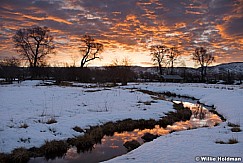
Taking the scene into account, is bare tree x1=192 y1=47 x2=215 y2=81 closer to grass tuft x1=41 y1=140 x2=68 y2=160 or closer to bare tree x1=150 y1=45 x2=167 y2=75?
bare tree x1=150 y1=45 x2=167 y2=75

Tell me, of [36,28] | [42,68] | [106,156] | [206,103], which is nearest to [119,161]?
[106,156]

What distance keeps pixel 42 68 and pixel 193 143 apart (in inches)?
1861

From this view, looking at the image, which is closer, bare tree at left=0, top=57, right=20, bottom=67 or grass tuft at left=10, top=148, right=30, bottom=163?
grass tuft at left=10, top=148, right=30, bottom=163

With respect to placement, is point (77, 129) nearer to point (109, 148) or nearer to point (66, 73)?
point (109, 148)

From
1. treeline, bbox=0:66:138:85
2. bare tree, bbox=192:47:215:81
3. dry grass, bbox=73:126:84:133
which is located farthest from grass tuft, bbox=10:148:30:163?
bare tree, bbox=192:47:215:81

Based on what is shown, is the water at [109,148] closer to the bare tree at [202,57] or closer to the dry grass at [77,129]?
the dry grass at [77,129]

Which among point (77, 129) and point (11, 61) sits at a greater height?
point (11, 61)

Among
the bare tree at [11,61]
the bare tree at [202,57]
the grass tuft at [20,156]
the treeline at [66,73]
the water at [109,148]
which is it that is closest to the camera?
the grass tuft at [20,156]

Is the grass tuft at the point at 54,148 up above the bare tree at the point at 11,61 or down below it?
below

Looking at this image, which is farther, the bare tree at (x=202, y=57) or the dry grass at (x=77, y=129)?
the bare tree at (x=202, y=57)

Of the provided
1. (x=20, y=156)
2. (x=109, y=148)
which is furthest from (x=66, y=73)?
(x=20, y=156)

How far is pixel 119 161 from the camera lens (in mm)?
6449

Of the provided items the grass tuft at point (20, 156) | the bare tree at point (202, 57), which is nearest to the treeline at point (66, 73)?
the bare tree at point (202, 57)

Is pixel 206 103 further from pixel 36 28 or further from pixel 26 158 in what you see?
pixel 36 28
